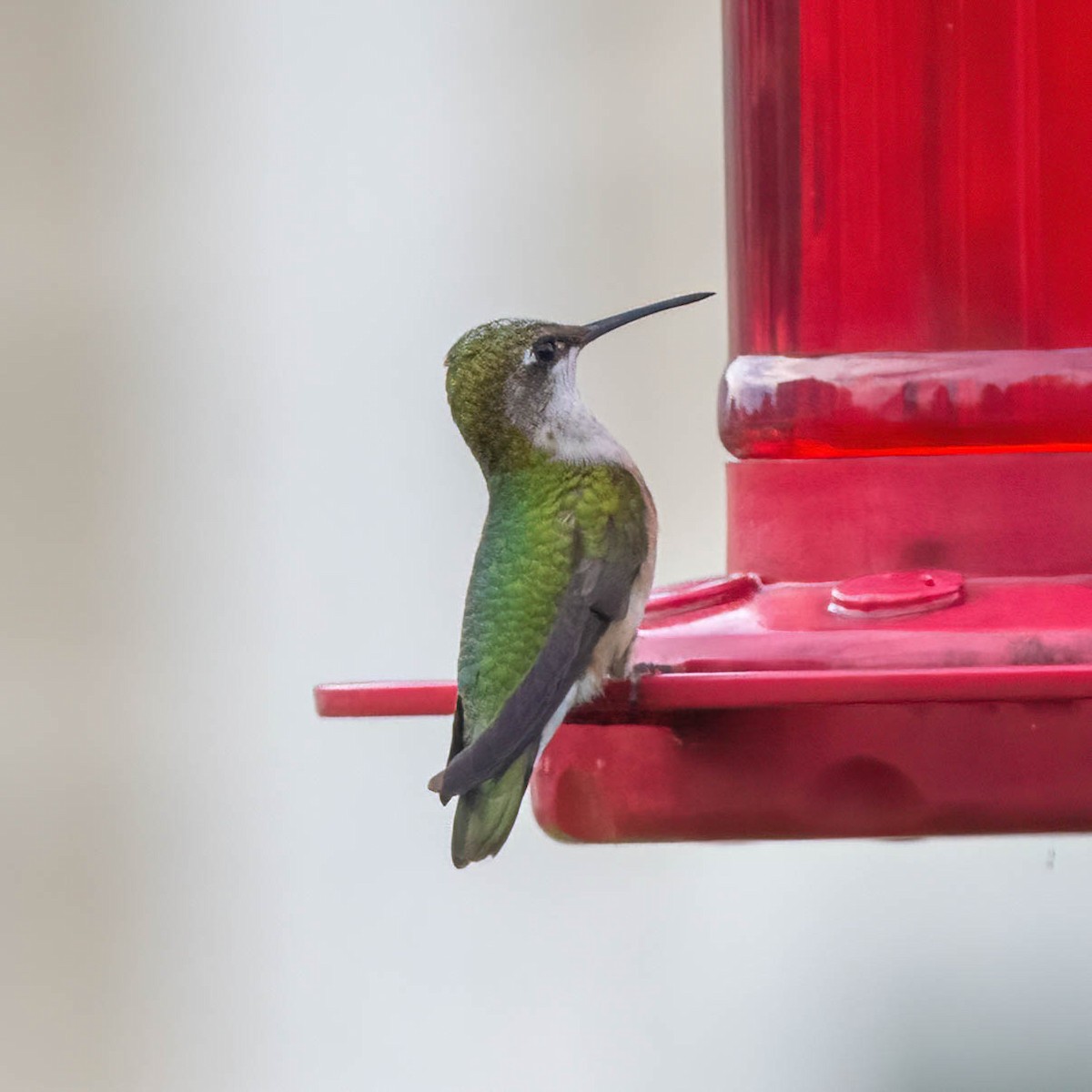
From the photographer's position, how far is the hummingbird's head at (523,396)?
2482mm

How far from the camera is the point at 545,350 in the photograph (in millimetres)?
2508

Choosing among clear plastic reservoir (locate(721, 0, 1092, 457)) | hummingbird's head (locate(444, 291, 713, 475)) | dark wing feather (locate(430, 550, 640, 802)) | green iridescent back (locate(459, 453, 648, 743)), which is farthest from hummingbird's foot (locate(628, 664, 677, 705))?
hummingbird's head (locate(444, 291, 713, 475))

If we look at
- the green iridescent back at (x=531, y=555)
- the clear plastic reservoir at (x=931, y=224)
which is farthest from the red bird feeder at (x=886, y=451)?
the green iridescent back at (x=531, y=555)

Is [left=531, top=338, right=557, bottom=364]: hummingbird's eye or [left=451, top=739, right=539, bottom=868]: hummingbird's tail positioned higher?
[left=531, top=338, right=557, bottom=364]: hummingbird's eye

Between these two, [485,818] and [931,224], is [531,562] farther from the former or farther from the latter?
[931,224]

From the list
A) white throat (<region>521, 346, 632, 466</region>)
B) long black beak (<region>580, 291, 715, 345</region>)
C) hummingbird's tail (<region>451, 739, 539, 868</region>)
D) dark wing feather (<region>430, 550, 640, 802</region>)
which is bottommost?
hummingbird's tail (<region>451, 739, 539, 868</region>)

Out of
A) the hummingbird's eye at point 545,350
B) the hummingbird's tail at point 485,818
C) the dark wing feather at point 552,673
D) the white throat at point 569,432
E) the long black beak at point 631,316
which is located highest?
the long black beak at point 631,316

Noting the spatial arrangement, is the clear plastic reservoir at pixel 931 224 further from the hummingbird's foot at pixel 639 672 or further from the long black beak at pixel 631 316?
the hummingbird's foot at pixel 639 672

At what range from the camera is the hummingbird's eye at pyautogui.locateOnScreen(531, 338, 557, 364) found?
2506 mm

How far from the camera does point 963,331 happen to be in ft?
7.25

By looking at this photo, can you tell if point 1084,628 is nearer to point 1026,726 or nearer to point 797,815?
point 1026,726

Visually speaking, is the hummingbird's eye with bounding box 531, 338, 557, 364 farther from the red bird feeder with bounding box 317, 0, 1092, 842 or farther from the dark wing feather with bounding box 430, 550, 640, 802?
the dark wing feather with bounding box 430, 550, 640, 802

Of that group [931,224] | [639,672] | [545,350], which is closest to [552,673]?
[639,672]

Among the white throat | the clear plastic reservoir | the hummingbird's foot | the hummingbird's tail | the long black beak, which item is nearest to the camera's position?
the hummingbird's foot
